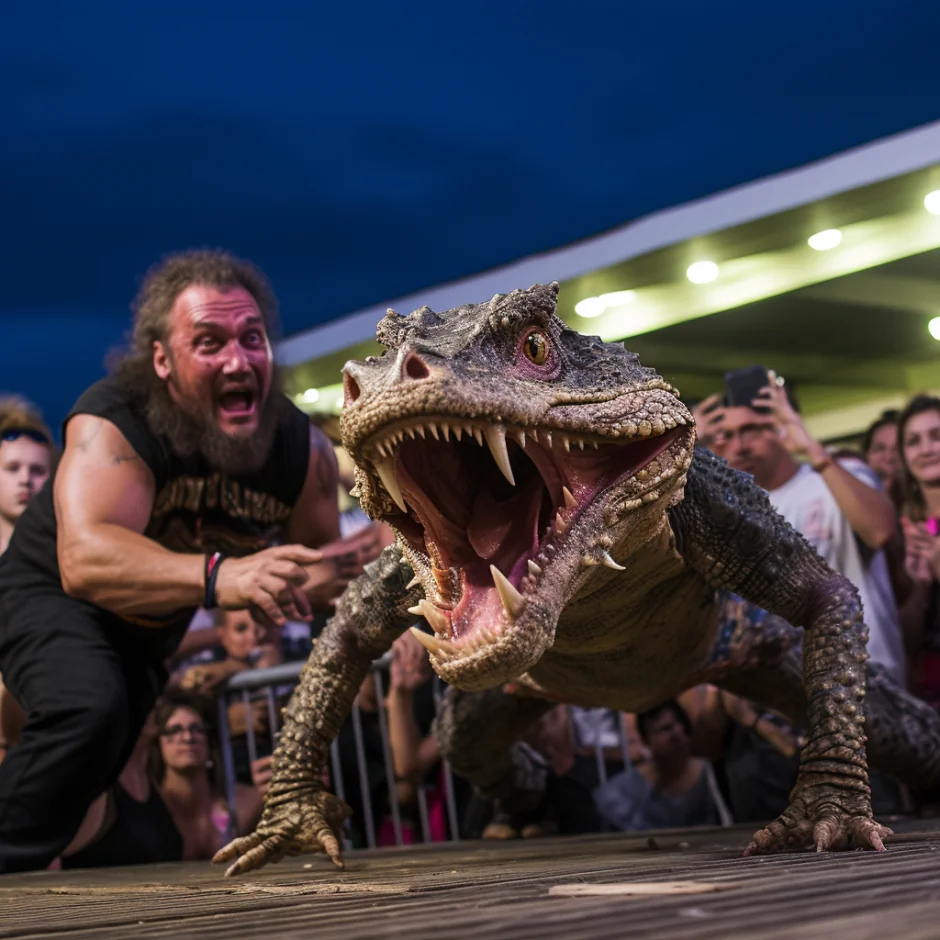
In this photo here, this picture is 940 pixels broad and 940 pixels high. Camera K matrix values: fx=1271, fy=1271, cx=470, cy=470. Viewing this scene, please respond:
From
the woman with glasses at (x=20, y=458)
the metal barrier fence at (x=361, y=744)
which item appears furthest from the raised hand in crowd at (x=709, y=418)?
the woman with glasses at (x=20, y=458)

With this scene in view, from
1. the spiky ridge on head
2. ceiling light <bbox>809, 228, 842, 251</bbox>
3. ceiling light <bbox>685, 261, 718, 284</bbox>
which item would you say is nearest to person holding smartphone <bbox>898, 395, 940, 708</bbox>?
ceiling light <bbox>809, 228, 842, 251</bbox>

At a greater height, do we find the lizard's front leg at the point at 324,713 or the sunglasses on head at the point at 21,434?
the sunglasses on head at the point at 21,434

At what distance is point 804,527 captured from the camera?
223 inches

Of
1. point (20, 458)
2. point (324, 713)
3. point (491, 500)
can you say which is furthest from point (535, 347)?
point (20, 458)

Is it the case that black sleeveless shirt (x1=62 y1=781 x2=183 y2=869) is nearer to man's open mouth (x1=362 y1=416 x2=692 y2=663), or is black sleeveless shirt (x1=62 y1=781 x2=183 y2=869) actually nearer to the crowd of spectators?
the crowd of spectators

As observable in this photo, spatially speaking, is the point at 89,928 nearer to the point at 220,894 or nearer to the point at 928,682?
the point at 220,894

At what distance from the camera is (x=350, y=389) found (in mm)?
2844

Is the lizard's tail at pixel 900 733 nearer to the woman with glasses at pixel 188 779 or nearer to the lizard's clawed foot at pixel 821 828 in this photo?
the lizard's clawed foot at pixel 821 828

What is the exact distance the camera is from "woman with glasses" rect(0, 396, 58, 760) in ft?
21.9

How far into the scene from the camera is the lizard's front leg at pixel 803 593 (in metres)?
3.11

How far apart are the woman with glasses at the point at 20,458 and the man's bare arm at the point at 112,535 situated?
2001 millimetres

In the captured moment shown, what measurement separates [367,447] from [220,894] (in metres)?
1.00

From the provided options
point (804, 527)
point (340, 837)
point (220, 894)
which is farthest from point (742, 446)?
point (220, 894)

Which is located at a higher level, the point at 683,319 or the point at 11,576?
the point at 683,319
